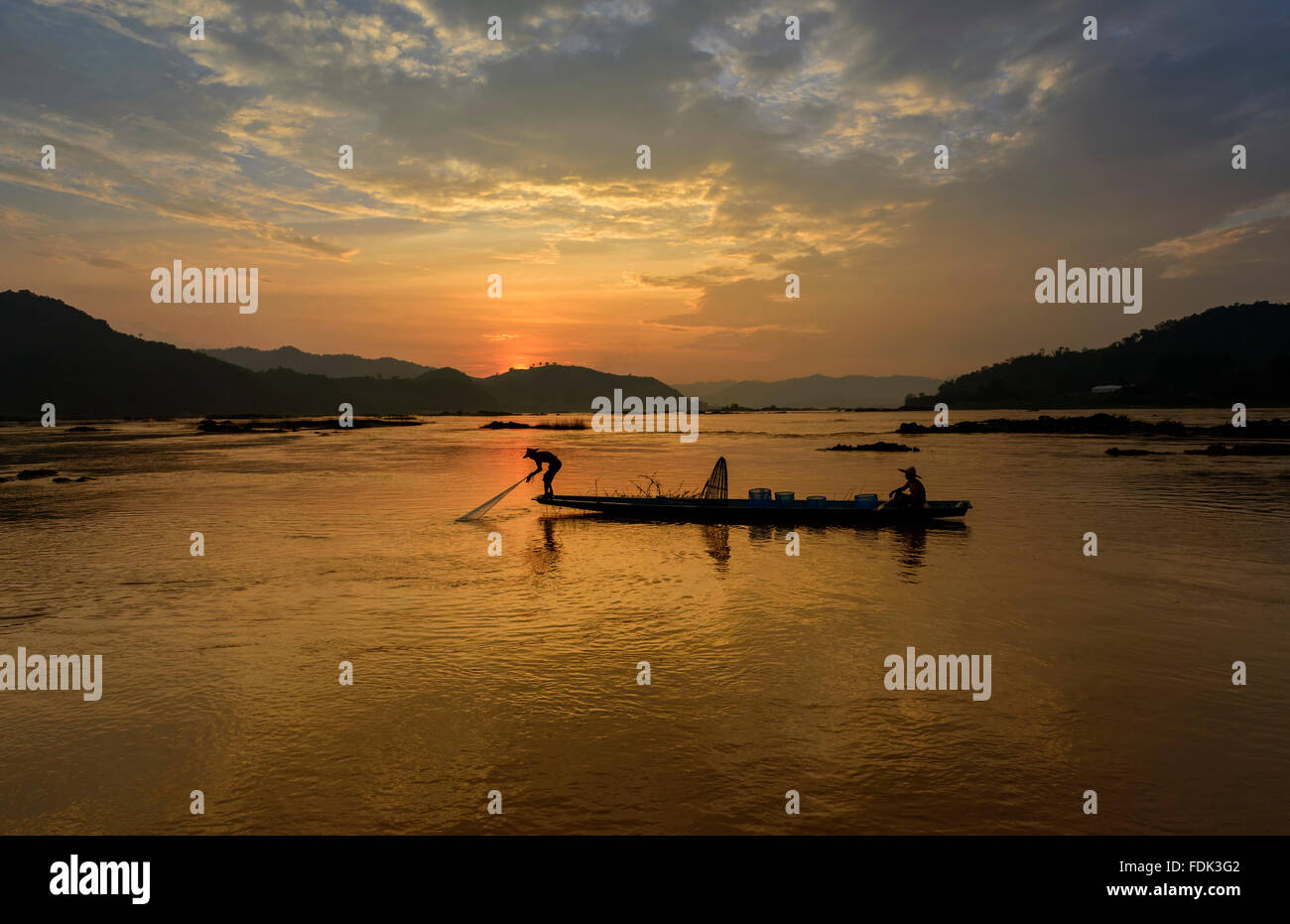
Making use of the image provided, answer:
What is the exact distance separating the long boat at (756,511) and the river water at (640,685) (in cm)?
62

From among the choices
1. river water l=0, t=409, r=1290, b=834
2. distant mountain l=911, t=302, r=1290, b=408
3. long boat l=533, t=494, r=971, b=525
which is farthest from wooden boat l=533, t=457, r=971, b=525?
distant mountain l=911, t=302, r=1290, b=408

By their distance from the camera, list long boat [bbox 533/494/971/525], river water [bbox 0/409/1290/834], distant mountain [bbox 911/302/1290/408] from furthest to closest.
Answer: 1. distant mountain [bbox 911/302/1290/408]
2. long boat [bbox 533/494/971/525]
3. river water [bbox 0/409/1290/834]

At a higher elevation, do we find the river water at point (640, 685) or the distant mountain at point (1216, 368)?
the distant mountain at point (1216, 368)

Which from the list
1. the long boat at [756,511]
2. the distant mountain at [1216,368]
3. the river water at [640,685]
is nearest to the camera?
the river water at [640,685]

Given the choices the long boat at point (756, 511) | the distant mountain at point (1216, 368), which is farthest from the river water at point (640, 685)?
the distant mountain at point (1216, 368)

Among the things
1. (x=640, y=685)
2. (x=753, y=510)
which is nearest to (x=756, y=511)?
(x=753, y=510)

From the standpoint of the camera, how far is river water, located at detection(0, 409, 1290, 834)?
23.4 ft

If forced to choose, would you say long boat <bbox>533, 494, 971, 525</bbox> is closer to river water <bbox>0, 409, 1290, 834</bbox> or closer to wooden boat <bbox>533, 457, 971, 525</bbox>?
wooden boat <bbox>533, 457, 971, 525</bbox>

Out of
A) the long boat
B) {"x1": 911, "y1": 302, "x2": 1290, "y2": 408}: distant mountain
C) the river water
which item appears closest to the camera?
the river water

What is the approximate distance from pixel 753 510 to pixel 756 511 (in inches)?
4.4

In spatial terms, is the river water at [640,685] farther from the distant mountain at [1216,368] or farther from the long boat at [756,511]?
the distant mountain at [1216,368]

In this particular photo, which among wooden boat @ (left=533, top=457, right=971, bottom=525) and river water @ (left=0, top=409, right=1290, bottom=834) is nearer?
river water @ (left=0, top=409, right=1290, bottom=834)

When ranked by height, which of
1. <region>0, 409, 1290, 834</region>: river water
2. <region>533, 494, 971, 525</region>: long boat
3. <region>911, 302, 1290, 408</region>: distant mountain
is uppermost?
<region>911, 302, 1290, 408</region>: distant mountain

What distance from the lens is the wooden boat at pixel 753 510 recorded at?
23.8 m
